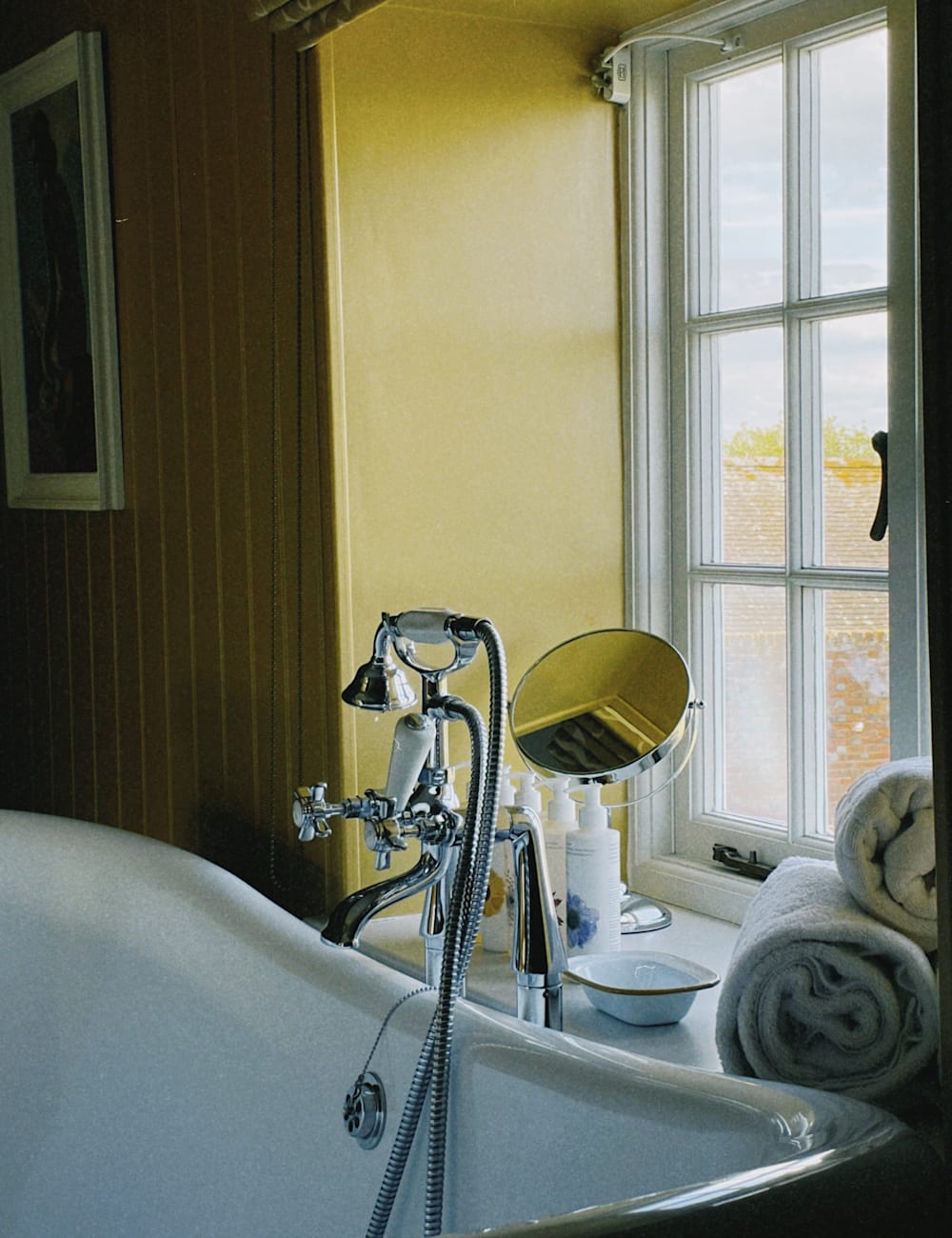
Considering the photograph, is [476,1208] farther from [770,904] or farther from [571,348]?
[571,348]

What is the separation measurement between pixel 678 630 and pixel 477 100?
0.78 m

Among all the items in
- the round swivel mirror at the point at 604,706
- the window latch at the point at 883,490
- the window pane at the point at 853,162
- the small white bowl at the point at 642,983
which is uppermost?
the window pane at the point at 853,162

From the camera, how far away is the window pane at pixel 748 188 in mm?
1883

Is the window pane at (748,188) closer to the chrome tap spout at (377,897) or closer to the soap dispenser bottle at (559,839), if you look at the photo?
the soap dispenser bottle at (559,839)

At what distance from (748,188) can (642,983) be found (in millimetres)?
1040

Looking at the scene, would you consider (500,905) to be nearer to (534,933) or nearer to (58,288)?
(534,933)

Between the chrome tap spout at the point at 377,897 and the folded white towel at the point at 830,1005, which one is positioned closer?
the folded white towel at the point at 830,1005

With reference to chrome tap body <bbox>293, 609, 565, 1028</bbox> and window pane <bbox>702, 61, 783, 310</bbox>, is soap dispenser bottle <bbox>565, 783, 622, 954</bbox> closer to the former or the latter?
chrome tap body <bbox>293, 609, 565, 1028</bbox>

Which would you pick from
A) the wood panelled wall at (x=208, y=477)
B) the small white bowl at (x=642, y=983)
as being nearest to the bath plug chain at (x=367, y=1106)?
the small white bowl at (x=642, y=983)

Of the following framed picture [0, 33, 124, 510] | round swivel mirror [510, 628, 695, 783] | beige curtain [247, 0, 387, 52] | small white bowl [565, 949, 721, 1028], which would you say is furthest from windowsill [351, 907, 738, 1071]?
beige curtain [247, 0, 387, 52]

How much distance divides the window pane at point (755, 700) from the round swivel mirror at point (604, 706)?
0.77ft

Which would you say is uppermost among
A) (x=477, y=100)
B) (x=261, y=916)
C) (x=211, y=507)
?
(x=477, y=100)

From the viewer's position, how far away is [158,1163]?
1765 millimetres

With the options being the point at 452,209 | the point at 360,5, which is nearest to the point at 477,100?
the point at 452,209
